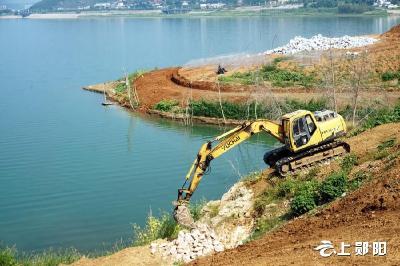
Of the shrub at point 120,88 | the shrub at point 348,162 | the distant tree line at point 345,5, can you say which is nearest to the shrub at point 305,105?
the shrub at point 348,162

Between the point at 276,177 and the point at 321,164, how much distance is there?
5.03 ft

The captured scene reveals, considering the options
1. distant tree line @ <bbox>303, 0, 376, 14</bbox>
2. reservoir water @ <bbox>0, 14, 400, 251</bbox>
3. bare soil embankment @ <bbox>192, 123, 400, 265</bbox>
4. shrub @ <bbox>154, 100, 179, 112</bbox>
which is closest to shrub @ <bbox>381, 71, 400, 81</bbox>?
reservoir water @ <bbox>0, 14, 400, 251</bbox>

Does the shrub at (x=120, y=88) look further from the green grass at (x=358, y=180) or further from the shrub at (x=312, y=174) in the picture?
the green grass at (x=358, y=180)

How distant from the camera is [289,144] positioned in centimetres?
1816

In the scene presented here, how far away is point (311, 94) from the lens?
127ft

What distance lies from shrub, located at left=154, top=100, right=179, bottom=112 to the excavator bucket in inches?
985

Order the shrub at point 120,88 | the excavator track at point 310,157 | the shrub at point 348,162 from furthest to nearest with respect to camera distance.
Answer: the shrub at point 120,88
the excavator track at point 310,157
the shrub at point 348,162

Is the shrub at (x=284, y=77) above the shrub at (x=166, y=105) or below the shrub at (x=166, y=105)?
above

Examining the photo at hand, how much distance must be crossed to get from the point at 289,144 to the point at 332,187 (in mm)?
2676

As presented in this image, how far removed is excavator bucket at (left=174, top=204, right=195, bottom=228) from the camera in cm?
1651

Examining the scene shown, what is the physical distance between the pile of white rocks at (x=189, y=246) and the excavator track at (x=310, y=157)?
14.0 ft

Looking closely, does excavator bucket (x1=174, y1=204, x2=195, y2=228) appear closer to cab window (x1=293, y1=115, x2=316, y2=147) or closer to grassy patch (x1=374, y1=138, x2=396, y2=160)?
cab window (x1=293, y1=115, x2=316, y2=147)

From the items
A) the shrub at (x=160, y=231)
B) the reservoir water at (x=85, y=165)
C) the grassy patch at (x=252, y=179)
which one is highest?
the grassy patch at (x=252, y=179)

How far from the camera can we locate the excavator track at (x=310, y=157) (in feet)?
61.8
